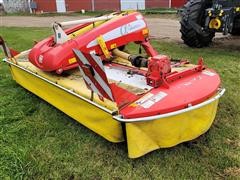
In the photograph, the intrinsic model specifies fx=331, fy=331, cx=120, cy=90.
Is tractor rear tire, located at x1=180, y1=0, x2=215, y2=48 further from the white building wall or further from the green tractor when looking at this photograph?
the white building wall

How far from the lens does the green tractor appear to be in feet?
15.5

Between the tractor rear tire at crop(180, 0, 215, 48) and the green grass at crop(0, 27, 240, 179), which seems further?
the tractor rear tire at crop(180, 0, 215, 48)

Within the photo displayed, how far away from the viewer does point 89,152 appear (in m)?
2.65

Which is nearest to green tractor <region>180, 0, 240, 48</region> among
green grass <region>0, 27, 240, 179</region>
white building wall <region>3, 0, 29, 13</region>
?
green grass <region>0, 27, 240, 179</region>

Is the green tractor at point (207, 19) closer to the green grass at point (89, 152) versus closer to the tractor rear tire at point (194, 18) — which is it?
the tractor rear tire at point (194, 18)

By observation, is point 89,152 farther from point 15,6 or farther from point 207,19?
point 15,6

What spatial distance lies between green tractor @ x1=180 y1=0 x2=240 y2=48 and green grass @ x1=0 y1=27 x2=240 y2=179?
1.64 metres

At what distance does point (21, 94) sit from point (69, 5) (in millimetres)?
15228

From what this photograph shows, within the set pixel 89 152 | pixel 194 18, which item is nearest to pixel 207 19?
pixel 194 18

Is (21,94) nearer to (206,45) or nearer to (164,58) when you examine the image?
(164,58)

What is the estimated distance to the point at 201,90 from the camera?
2.61 m

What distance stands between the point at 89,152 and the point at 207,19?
318 cm

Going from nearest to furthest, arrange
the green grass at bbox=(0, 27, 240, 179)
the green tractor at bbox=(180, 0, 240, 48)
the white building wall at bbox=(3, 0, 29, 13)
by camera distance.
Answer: the green grass at bbox=(0, 27, 240, 179)
the green tractor at bbox=(180, 0, 240, 48)
the white building wall at bbox=(3, 0, 29, 13)

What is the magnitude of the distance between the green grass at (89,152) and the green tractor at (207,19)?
164 cm
